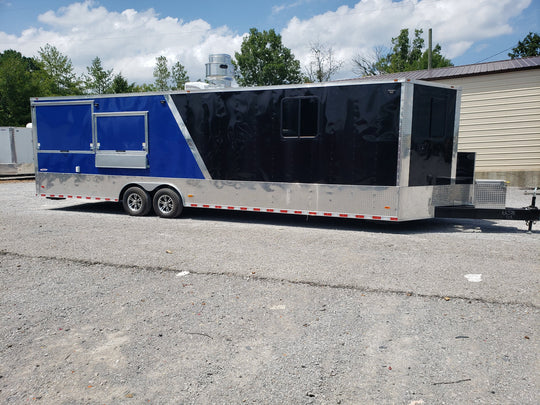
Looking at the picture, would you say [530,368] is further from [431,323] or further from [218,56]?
[218,56]

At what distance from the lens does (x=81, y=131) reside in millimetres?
10852

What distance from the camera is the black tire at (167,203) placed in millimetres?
10117

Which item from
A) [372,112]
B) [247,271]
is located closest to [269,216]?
[372,112]

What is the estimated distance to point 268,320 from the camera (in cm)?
424

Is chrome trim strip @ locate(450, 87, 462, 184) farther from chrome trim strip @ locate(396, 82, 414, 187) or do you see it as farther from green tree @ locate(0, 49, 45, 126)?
green tree @ locate(0, 49, 45, 126)

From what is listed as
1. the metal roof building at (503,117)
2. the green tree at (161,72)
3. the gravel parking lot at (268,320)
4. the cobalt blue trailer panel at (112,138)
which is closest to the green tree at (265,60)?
the green tree at (161,72)

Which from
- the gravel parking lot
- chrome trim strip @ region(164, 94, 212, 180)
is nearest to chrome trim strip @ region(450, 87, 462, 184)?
the gravel parking lot

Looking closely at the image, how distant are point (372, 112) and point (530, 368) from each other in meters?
5.82

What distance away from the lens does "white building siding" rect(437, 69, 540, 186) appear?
16797mm

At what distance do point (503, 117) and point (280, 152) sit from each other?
12.7 m

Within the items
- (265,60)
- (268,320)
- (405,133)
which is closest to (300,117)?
(405,133)

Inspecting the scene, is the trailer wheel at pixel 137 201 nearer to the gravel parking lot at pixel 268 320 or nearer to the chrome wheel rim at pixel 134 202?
the chrome wheel rim at pixel 134 202

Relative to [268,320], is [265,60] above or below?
above

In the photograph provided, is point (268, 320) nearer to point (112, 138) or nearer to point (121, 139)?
point (121, 139)
